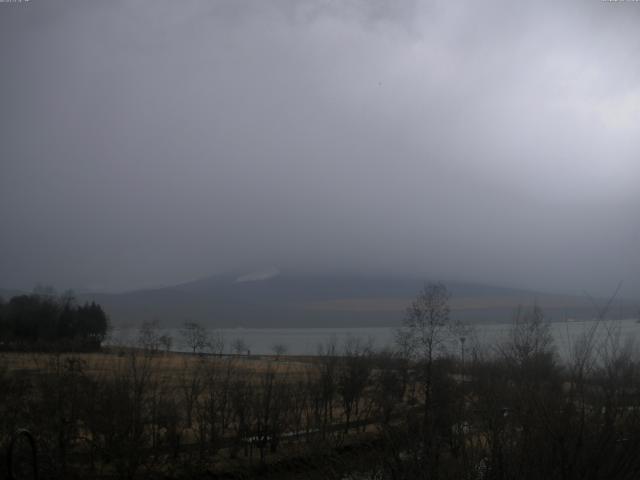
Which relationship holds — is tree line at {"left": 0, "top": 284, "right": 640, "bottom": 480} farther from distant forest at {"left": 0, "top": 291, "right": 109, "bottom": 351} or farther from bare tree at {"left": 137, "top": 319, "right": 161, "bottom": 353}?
distant forest at {"left": 0, "top": 291, "right": 109, "bottom": 351}

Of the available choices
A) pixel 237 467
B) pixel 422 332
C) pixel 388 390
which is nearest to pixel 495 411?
pixel 237 467

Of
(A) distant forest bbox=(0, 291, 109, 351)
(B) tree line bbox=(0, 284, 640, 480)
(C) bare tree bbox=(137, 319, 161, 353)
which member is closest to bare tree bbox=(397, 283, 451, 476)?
(B) tree line bbox=(0, 284, 640, 480)

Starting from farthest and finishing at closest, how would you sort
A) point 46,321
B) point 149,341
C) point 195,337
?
1. point 195,337
2. point 46,321
3. point 149,341

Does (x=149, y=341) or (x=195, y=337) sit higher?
(x=149, y=341)

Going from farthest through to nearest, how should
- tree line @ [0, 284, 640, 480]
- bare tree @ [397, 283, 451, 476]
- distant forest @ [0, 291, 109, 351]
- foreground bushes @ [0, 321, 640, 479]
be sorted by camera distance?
distant forest @ [0, 291, 109, 351]
bare tree @ [397, 283, 451, 476]
tree line @ [0, 284, 640, 480]
foreground bushes @ [0, 321, 640, 479]

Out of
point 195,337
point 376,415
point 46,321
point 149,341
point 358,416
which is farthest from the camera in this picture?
point 195,337

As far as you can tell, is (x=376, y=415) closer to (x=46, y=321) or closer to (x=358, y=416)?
(x=358, y=416)

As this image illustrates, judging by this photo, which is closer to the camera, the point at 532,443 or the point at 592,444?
the point at 592,444

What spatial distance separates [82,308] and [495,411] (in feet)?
320

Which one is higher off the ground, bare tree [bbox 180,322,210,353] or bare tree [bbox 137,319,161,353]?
bare tree [bbox 137,319,161,353]

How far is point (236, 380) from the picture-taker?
32062 millimetres

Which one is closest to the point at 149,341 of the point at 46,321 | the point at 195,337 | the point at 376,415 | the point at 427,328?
the point at 376,415

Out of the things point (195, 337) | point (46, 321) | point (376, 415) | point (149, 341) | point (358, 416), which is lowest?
point (358, 416)

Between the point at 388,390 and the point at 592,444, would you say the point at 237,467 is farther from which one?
the point at 592,444
